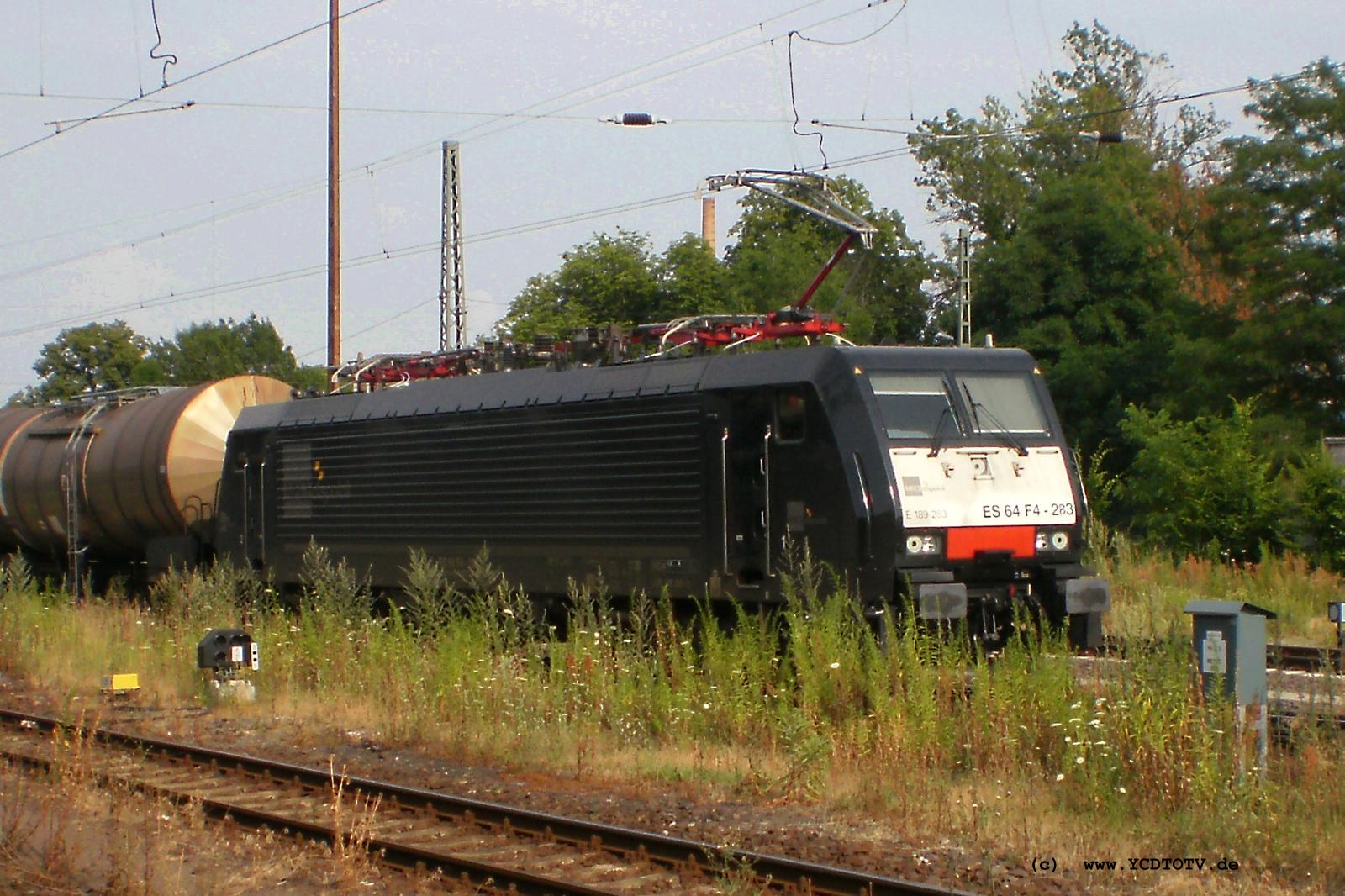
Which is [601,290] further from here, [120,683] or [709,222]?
[120,683]

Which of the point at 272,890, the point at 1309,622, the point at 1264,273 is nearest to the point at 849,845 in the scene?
the point at 272,890

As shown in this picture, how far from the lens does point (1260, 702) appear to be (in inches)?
323

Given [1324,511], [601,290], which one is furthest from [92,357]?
[1324,511]

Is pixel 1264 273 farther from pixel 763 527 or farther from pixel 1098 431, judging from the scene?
pixel 763 527

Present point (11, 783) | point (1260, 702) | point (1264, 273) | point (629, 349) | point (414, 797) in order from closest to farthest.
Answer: point (1260, 702) < point (414, 797) < point (11, 783) < point (629, 349) < point (1264, 273)

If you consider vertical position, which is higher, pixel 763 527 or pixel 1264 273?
pixel 1264 273

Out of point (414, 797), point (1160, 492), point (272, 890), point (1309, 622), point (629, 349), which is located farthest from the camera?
point (1160, 492)

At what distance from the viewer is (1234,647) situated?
27.2 feet

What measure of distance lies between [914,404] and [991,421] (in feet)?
2.57

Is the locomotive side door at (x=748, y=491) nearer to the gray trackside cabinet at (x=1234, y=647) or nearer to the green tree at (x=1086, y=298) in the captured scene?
the gray trackside cabinet at (x=1234, y=647)

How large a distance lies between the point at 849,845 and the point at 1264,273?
25.6 meters

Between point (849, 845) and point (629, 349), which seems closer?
point (849, 845)

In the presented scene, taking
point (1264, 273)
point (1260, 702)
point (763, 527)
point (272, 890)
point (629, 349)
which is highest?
point (1264, 273)

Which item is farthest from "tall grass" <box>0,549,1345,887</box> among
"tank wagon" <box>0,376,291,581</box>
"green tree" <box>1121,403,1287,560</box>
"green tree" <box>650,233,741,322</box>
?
"green tree" <box>650,233,741,322</box>
